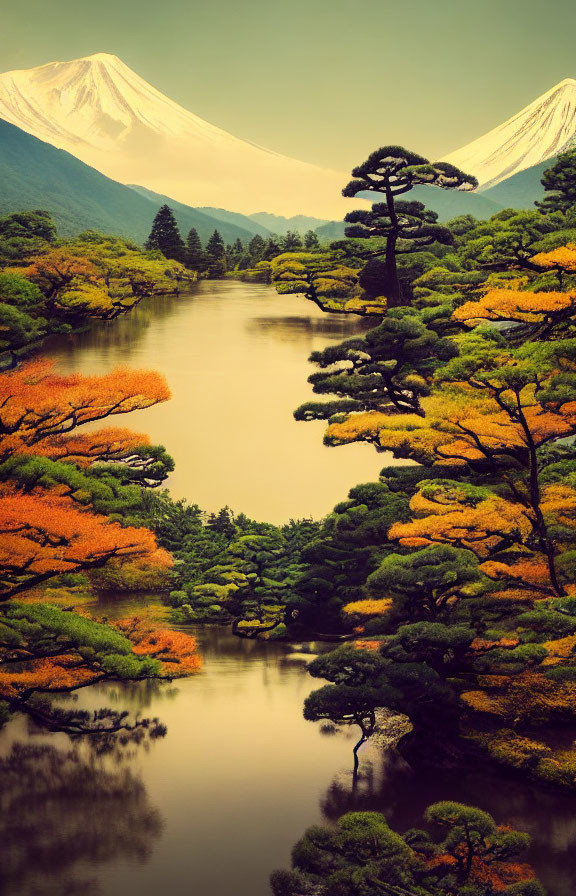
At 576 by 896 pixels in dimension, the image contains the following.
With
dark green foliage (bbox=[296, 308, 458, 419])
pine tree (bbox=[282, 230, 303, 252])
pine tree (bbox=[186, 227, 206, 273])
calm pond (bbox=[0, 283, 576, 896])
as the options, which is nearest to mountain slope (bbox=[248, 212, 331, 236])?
pine tree (bbox=[282, 230, 303, 252])

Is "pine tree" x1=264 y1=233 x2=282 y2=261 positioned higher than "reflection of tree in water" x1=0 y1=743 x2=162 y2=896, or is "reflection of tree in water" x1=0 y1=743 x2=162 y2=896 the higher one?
"pine tree" x1=264 y1=233 x2=282 y2=261

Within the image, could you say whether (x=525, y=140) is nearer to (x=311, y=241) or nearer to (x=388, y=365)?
(x=311, y=241)

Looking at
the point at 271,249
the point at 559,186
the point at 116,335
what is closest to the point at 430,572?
the point at 116,335

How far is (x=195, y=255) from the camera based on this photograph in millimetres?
17922

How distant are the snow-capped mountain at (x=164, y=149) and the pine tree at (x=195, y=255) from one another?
0.88 metres

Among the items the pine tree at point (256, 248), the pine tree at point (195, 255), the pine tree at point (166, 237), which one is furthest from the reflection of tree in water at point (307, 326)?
the pine tree at point (166, 237)

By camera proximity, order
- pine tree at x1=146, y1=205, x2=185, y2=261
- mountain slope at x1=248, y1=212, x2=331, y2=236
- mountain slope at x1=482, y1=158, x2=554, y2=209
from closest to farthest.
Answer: mountain slope at x1=248, y1=212, x2=331, y2=236 < pine tree at x1=146, y1=205, x2=185, y2=261 < mountain slope at x1=482, y1=158, x2=554, y2=209

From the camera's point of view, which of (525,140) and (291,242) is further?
(525,140)

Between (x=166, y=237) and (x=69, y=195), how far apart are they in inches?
83.7

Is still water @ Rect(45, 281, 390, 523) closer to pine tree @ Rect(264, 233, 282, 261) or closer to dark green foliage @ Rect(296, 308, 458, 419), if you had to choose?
dark green foliage @ Rect(296, 308, 458, 419)

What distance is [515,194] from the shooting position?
61.4 ft

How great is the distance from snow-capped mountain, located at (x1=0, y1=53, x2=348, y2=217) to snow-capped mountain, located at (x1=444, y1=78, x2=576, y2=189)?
8.27 ft

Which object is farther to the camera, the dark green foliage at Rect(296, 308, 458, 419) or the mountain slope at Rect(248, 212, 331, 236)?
the mountain slope at Rect(248, 212, 331, 236)

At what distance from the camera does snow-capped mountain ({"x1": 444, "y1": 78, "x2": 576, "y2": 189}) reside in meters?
16.0
